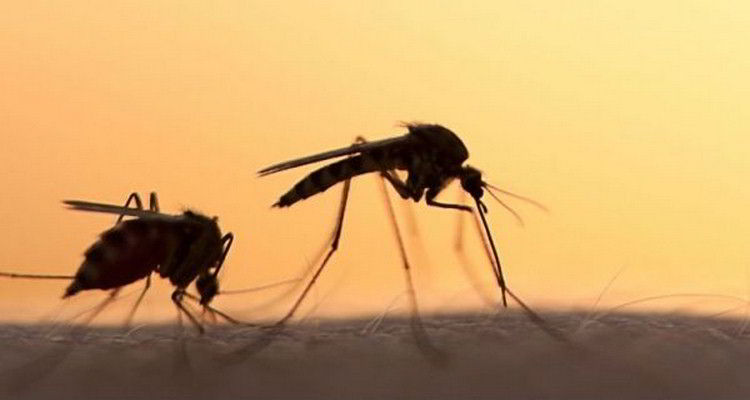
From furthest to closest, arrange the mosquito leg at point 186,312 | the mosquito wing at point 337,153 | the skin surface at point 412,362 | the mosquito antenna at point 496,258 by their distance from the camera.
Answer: the mosquito wing at point 337,153 < the mosquito antenna at point 496,258 < the mosquito leg at point 186,312 < the skin surface at point 412,362

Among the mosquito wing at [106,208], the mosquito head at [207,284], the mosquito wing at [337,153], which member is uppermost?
the mosquito wing at [337,153]

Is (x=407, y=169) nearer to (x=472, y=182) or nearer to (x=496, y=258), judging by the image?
(x=472, y=182)

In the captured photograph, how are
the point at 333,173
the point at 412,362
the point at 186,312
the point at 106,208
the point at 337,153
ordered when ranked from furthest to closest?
the point at 333,173 → the point at 337,153 → the point at 106,208 → the point at 186,312 → the point at 412,362

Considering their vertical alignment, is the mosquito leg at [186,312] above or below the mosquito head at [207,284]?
above

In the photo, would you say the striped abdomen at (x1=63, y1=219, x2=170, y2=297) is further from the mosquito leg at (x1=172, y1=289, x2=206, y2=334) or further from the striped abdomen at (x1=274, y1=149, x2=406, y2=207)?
the striped abdomen at (x1=274, y1=149, x2=406, y2=207)

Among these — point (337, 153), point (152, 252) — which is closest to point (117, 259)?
point (152, 252)

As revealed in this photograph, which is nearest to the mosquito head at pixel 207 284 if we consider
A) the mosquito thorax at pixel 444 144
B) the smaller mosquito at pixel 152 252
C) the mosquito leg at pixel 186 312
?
the smaller mosquito at pixel 152 252

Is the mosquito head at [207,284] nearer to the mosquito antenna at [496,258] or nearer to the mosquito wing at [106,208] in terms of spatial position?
the mosquito wing at [106,208]
